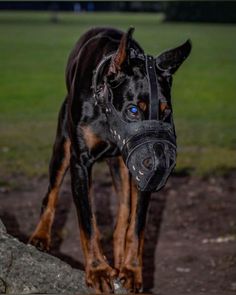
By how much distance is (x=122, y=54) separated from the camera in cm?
472

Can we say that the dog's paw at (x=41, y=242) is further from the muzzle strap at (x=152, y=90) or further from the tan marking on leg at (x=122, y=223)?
the muzzle strap at (x=152, y=90)

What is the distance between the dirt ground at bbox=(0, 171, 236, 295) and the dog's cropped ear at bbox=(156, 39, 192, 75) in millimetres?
2547

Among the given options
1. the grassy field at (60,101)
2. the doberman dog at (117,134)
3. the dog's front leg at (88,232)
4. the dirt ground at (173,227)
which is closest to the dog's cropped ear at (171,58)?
the doberman dog at (117,134)

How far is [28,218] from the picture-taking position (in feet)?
32.7

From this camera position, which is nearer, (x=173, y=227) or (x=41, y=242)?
(x=41, y=242)

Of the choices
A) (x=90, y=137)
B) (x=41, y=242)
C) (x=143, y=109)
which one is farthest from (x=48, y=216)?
(x=143, y=109)

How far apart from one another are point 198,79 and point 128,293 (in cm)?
2582

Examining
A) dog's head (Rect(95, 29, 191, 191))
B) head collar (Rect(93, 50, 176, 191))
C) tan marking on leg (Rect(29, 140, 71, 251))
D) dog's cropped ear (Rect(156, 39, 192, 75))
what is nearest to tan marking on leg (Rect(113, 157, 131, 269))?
tan marking on leg (Rect(29, 140, 71, 251))

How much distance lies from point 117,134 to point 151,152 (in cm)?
42

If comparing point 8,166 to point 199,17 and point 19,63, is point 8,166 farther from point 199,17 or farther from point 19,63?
point 199,17

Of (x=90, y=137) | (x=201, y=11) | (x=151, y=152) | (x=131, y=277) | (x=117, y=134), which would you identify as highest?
(x=151, y=152)

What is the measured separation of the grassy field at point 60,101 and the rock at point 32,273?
167 inches

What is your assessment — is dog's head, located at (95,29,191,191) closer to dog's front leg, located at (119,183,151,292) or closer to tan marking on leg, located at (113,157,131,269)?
dog's front leg, located at (119,183,151,292)

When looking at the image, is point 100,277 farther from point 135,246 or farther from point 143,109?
point 143,109
